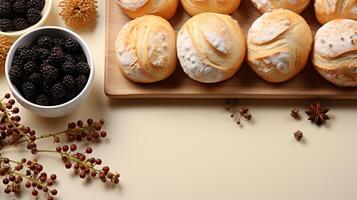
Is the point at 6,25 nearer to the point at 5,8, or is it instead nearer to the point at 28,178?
the point at 5,8

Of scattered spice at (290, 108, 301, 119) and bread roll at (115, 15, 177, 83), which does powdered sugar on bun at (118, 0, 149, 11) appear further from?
scattered spice at (290, 108, 301, 119)

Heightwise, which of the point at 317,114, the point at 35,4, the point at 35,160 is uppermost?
the point at 35,4

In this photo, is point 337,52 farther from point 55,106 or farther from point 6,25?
point 6,25

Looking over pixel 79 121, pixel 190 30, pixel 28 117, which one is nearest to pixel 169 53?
pixel 190 30

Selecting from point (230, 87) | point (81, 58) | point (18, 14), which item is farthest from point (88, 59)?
point (230, 87)

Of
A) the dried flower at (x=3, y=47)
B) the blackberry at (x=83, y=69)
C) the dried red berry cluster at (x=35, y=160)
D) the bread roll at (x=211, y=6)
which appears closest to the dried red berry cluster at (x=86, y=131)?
the dried red berry cluster at (x=35, y=160)

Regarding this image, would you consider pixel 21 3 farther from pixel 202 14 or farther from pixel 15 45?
pixel 202 14

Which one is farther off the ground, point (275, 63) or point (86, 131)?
point (275, 63)

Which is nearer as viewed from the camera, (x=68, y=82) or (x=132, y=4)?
(x=68, y=82)
